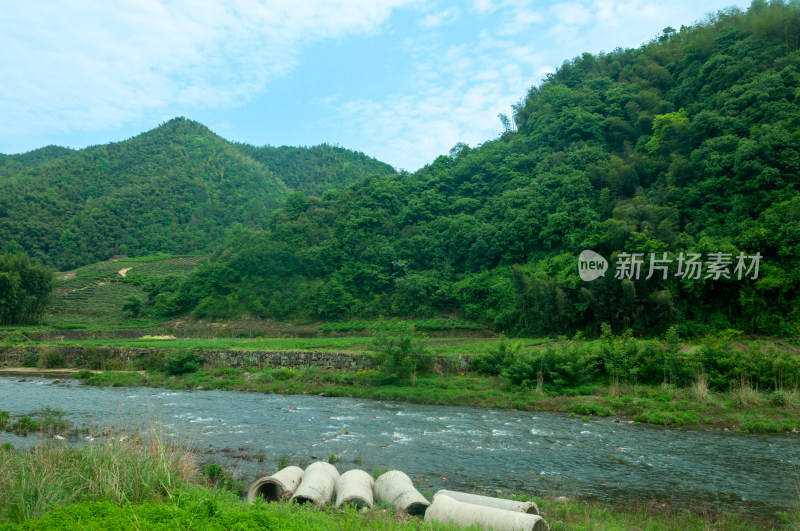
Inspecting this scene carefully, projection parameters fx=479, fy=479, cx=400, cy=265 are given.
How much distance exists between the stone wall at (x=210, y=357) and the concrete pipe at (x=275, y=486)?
53.0 ft

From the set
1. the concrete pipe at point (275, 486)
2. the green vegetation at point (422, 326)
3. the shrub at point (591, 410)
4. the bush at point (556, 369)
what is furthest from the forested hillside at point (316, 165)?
the concrete pipe at point (275, 486)

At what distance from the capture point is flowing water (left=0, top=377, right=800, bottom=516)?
1066 cm

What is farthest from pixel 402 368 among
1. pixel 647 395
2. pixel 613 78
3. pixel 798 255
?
pixel 613 78

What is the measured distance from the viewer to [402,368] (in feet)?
78.4

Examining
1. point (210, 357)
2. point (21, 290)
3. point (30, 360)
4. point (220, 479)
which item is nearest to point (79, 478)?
point (220, 479)

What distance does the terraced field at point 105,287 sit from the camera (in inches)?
2176

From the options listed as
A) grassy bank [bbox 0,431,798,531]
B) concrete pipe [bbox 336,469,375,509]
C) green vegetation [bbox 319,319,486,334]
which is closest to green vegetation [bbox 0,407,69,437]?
grassy bank [bbox 0,431,798,531]

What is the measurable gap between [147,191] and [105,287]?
139 feet

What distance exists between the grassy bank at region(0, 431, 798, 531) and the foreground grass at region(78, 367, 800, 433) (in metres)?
9.44

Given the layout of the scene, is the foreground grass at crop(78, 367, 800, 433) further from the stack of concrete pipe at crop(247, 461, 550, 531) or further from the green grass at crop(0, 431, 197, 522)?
the green grass at crop(0, 431, 197, 522)

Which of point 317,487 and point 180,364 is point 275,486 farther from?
point 180,364

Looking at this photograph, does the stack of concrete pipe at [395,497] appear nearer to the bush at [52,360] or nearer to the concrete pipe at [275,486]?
the concrete pipe at [275,486]

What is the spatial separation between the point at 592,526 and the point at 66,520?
23.6 feet

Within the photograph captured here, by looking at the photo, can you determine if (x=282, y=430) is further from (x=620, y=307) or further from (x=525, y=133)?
(x=525, y=133)
